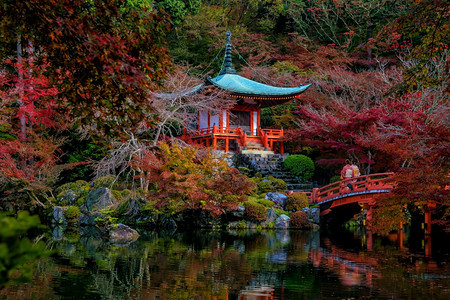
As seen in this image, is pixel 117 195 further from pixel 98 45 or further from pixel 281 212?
pixel 98 45

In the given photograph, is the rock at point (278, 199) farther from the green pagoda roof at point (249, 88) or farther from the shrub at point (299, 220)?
the green pagoda roof at point (249, 88)

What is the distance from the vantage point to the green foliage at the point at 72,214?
17.7 meters

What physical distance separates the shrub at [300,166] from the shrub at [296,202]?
3.74 meters

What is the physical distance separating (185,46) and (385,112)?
14585 millimetres

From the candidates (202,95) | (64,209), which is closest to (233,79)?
(202,95)

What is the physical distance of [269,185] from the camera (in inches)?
762

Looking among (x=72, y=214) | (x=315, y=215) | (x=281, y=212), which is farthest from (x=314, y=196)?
(x=72, y=214)

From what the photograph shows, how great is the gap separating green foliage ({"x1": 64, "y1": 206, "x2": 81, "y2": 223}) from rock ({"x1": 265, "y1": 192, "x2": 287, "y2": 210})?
7064mm

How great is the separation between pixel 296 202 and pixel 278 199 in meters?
0.72

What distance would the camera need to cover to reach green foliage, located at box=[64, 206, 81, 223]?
1769 cm

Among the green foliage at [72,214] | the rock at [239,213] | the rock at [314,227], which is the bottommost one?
the rock at [314,227]

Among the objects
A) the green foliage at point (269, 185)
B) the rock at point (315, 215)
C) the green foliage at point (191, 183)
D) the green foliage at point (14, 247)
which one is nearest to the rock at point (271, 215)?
the green foliage at point (191, 183)

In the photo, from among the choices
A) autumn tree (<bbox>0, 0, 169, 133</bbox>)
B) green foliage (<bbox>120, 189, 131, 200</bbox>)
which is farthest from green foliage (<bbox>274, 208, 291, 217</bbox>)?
autumn tree (<bbox>0, 0, 169, 133</bbox>)

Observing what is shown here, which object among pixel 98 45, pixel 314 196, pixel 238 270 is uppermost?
pixel 98 45
